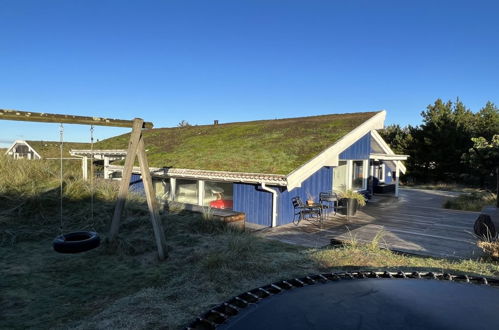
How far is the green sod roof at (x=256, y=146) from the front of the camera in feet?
35.5

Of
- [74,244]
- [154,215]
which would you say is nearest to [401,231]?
[154,215]

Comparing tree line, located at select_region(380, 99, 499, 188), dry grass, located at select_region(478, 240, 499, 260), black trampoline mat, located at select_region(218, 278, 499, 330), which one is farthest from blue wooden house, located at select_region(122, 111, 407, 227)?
tree line, located at select_region(380, 99, 499, 188)

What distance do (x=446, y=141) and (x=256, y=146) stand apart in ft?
66.4

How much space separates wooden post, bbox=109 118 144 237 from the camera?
660 cm

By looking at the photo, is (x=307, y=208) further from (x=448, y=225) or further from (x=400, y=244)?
(x=448, y=225)

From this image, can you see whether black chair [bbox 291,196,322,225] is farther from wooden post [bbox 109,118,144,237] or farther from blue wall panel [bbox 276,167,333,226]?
wooden post [bbox 109,118,144,237]

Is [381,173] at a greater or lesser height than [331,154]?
lesser

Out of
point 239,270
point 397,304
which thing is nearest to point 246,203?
point 239,270

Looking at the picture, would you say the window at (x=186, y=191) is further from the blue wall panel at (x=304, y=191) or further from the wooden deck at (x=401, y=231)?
the wooden deck at (x=401, y=231)

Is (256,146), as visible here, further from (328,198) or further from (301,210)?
(328,198)

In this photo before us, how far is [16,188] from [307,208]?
8769mm

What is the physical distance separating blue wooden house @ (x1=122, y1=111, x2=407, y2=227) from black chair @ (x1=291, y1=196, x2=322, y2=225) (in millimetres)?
177

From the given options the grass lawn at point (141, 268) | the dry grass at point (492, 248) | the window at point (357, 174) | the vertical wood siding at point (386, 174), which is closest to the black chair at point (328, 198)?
the window at point (357, 174)

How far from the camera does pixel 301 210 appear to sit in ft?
35.8
